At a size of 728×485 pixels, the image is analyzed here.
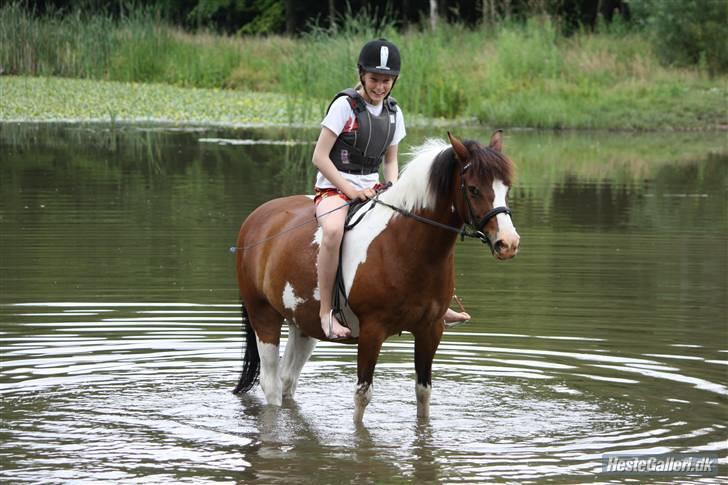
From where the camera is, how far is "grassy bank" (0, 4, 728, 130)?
110 ft

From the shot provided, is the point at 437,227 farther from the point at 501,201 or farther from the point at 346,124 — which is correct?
the point at 346,124

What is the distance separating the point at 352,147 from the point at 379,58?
592 millimetres

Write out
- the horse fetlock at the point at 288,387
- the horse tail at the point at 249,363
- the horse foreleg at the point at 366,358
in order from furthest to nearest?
the horse tail at the point at 249,363 → the horse fetlock at the point at 288,387 → the horse foreleg at the point at 366,358

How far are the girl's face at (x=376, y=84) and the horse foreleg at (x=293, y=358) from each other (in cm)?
175

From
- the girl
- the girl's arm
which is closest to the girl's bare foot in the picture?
the girl

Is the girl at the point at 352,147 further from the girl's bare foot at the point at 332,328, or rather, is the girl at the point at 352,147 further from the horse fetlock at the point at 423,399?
the horse fetlock at the point at 423,399

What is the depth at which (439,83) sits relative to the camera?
112ft

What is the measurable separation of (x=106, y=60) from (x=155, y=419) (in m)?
34.7

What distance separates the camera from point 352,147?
8047mm

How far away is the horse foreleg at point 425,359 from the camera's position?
7832 millimetres

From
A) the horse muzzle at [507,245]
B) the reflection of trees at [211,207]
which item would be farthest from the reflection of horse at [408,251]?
the reflection of trees at [211,207]

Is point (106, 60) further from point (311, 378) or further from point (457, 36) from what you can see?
point (311, 378)

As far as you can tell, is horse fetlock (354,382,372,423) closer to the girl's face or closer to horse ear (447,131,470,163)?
horse ear (447,131,470,163)

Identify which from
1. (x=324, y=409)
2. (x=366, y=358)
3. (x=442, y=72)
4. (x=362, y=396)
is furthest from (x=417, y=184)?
(x=442, y=72)
